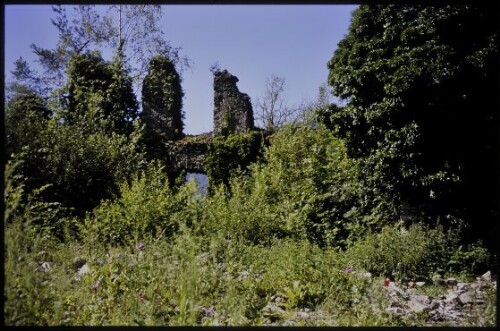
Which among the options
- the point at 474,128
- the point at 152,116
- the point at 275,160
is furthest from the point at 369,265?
the point at 152,116

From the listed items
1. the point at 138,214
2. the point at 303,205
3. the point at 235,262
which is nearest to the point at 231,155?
the point at 303,205

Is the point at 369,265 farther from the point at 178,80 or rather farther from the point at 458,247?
the point at 178,80

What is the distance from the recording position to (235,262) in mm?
4328

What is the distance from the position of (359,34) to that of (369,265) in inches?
150

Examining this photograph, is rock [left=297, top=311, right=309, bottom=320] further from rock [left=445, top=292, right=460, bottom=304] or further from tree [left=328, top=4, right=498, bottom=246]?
tree [left=328, top=4, right=498, bottom=246]

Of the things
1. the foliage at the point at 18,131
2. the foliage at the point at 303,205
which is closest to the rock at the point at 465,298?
the foliage at the point at 303,205

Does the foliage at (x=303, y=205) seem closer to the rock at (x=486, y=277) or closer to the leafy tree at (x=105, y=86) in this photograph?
the rock at (x=486, y=277)

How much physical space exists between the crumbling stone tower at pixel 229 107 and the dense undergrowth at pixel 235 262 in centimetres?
427

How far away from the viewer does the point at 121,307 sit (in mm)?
3146

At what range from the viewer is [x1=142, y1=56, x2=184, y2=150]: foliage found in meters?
12.9

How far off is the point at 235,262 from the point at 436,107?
356 centimetres

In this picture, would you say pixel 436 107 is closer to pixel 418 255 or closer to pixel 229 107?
pixel 418 255

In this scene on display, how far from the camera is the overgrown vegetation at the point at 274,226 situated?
311 centimetres

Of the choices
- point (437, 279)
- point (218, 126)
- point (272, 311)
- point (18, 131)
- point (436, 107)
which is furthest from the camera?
point (218, 126)
